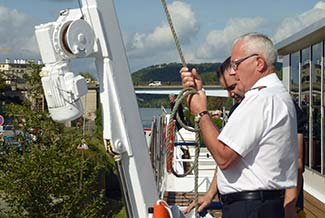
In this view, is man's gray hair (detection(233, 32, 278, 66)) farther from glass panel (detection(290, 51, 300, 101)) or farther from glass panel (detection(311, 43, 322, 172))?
glass panel (detection(290, 51, 300, 101))

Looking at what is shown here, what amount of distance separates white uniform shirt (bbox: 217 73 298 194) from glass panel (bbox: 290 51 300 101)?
8.48 meters

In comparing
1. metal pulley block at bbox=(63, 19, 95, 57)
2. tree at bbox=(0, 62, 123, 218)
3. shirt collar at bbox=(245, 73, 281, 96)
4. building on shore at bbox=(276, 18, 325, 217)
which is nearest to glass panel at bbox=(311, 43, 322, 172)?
building on shore at bbox=(276, 18, 325, 217)

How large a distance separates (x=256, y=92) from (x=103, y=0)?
770mm

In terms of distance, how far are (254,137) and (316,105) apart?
7158mm

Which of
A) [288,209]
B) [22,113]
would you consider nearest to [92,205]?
[22,113]

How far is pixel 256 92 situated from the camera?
256cm

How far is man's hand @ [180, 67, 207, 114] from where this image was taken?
2.49 metres

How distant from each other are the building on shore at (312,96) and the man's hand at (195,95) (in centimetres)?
517

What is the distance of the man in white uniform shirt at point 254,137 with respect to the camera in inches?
95.7

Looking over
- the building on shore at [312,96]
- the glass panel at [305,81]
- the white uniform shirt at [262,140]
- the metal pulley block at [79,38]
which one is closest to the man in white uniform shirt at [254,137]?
the white uniform shirt at [262,140]

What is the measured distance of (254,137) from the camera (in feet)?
8.01

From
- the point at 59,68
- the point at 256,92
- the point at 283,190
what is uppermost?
the point at 59,68

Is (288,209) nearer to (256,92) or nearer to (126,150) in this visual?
(256,92)

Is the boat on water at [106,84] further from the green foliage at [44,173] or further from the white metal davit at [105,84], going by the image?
the green foliage at [44,173]
